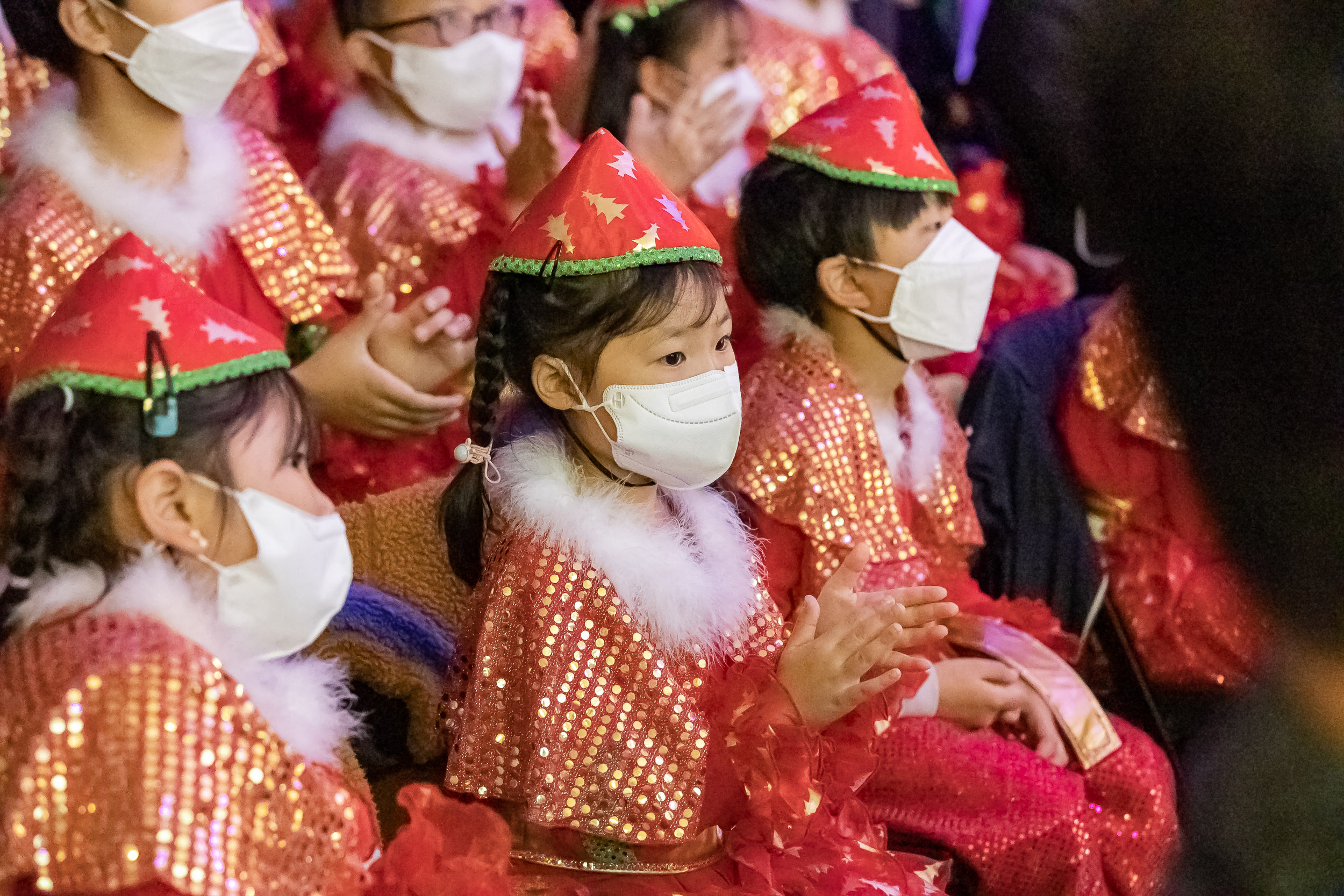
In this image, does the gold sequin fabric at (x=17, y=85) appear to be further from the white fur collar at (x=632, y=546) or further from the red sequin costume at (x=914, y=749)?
the red sequin costume at (x=914, y=749)

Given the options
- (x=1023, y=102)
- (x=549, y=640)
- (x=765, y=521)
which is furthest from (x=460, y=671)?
(x=1023, y=102)

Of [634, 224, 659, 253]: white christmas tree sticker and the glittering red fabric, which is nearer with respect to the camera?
[634, 224, 659, 253]: white christmas tree sticker

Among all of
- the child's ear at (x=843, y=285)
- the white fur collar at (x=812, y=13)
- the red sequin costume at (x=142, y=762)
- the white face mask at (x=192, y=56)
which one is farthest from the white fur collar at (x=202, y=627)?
the white fur collar at (x=812, y=13)

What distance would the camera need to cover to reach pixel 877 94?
1.96 meters

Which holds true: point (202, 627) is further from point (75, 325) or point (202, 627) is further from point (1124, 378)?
point (1124, 378)

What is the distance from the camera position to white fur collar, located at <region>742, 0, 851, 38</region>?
301 centimetres

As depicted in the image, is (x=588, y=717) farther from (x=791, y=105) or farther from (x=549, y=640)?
(x=791, y=105)

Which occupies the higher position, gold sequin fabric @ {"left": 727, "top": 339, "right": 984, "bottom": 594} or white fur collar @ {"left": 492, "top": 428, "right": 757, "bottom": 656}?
white fur collar @ {"left": 492, "top": 428, "right": 757, "bottom": 656}

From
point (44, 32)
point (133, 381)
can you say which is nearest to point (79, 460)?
point (133, 381)

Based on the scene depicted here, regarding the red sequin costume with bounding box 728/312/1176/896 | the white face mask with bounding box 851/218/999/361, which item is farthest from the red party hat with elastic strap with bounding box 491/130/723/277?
the white face mask with bounding box 851/218/999/361

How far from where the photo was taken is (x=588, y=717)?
1394mm

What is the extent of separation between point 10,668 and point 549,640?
0.52 metres

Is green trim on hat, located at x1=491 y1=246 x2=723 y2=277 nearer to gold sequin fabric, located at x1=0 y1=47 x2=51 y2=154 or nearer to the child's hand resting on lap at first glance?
the child's hand resting on lap

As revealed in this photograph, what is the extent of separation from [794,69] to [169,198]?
1.57m
